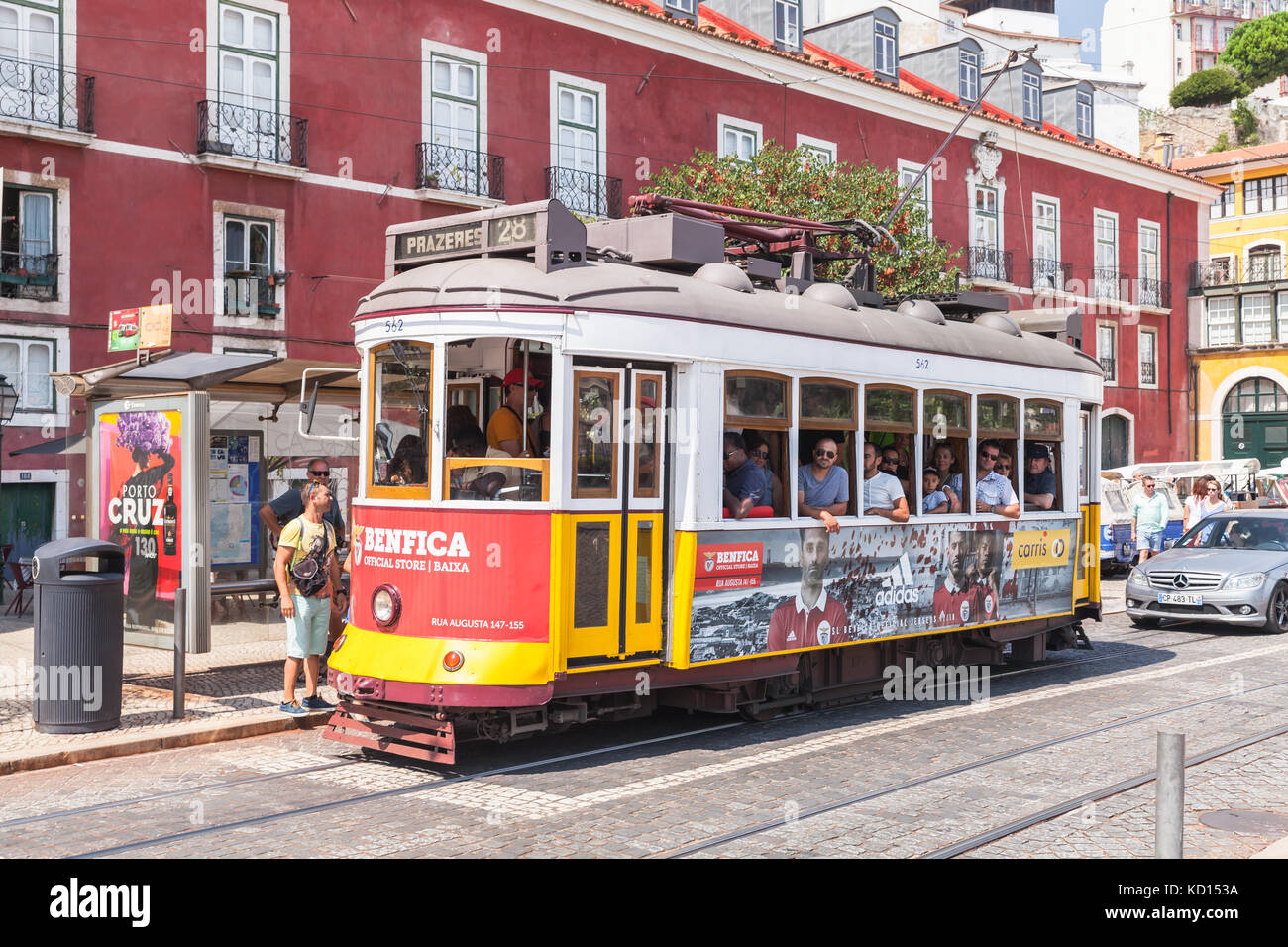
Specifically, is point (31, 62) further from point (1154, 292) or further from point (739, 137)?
point (1154, 292)

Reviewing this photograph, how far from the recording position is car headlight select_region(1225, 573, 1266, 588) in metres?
16.2

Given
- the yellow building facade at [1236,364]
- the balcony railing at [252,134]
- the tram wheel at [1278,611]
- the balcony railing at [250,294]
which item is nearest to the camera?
the tram wheel at [1278,611]

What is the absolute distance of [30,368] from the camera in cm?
1977

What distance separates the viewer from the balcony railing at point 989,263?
3541 centimetres

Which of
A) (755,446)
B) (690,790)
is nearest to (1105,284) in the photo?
(755,446)

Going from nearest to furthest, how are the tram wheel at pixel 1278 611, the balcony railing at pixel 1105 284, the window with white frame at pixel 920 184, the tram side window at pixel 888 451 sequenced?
the tram side window at pixel 888 451, the tram wheel at pixel 1278 611, the window with white frame at pixel 920 184, the balcony railing at pixel 1105 284

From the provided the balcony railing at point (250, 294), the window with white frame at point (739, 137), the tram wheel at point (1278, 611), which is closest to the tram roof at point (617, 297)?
the tram wheel at point (1278, 611)

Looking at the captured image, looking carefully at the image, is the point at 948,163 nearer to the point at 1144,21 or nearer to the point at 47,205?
the point at 47,205

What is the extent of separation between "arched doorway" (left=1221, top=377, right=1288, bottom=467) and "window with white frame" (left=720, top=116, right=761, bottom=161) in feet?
81.9

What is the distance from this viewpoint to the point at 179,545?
11.1 metres

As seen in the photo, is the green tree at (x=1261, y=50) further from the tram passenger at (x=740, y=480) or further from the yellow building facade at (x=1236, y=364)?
the tram passenger at (x=740, y=480)

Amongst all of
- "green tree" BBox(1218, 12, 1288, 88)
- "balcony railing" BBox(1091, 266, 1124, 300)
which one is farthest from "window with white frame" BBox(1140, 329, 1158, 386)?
"green tree" BBox(1218, 12, 1288, 88)

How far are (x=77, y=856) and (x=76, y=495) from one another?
15160 millimetres

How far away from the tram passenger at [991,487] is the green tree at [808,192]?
1028 cm
